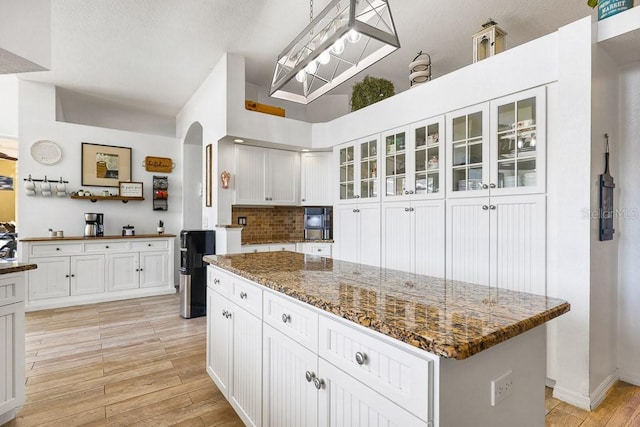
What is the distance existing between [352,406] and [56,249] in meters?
4.71

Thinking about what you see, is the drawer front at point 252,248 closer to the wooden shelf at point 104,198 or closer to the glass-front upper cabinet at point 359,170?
the glass-front upper cabinet at point 359,170

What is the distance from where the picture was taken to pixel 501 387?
958 millimetres

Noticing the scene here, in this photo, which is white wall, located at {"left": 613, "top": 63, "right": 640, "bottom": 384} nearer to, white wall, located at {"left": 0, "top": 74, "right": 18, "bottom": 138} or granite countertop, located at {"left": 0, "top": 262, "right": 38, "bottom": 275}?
granite countertop, located at {"left": 0, "top": 262, "right": 38, "bottom": 275}

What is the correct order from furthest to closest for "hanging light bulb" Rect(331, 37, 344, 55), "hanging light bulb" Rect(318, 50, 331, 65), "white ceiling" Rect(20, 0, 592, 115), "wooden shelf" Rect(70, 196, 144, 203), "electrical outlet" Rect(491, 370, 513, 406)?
1. "wooden shelf" Rect(70, 196, 144, 203)
2. "white ceiling" Rect(20, 0, 592, 115)
3. "hanging light bulb" Rect(318, 50, 331, 65)
4. "hanging light bulb" Rect(331, 37, 344, 55)
5. "electrical outlet" Rect(491, 370, 513, 406)

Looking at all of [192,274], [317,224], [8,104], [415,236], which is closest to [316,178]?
[317,224]

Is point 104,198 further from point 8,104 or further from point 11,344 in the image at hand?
point 11,344

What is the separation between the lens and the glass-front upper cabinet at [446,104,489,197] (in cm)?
264

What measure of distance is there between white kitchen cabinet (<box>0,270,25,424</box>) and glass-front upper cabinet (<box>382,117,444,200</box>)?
3082mm

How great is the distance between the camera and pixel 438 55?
3785 millimetres

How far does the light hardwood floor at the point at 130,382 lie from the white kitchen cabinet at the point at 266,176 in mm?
1708

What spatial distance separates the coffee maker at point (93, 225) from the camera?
4.54 m

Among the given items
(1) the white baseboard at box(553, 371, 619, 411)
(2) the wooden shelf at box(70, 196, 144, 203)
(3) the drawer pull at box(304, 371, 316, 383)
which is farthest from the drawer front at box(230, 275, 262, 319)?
(2) the wooden shelf at box(70, 196, 144, 203)

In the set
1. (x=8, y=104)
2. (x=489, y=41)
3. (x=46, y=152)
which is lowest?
(x=46, y=152)

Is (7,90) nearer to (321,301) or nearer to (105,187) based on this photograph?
(105,187)
